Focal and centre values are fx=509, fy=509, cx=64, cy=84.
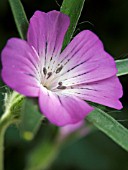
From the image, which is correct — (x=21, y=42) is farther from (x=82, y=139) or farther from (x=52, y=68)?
(x=82, y=139)

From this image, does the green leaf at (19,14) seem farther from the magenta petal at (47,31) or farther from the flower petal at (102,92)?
the flower petal at (102,92)

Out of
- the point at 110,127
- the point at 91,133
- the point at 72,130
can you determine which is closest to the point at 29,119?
the point at 110,127

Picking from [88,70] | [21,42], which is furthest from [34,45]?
[88,70]

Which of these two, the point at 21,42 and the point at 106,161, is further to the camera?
the point at 106,161

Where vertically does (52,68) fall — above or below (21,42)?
below

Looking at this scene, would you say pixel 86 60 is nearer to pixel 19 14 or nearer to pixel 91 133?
pixel 19 14

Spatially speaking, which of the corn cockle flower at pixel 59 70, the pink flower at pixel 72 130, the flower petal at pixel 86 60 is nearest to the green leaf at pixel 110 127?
the corn cockle flower at pixel 59 70

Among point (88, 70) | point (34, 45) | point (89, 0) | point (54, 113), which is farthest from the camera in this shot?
point (89, 0)

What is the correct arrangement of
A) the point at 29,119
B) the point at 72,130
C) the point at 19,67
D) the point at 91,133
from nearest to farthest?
the point at 29,119 < the point at 19,67 < the point at 72,130 < the point at 91,133
